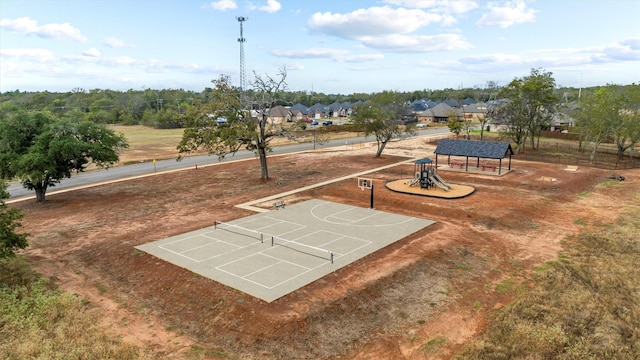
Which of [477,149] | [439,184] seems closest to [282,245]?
[439,184]

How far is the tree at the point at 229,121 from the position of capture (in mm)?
37969

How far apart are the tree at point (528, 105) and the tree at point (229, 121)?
35.0 metres

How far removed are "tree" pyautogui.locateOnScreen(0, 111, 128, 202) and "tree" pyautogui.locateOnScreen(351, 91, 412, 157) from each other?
31.9 m

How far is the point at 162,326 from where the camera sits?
577 inches

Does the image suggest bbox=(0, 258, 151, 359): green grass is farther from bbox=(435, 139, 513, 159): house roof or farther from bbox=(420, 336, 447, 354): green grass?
bbox=(435, 139, 513, 159): house roof

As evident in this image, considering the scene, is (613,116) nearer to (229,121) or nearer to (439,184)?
(439,184)

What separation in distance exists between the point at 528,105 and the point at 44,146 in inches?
2253

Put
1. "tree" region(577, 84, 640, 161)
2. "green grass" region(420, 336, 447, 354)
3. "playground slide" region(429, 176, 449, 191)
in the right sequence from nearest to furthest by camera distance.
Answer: "green grass" region(420, 336, 447, 354), "playground slide" region(429, 176, 449, 191), "tree" region(577, 84, 640, 161)

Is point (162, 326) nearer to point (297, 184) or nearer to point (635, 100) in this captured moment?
point (297, 184)

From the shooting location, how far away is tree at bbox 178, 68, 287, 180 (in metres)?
38.0

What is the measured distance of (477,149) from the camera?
42.2 m

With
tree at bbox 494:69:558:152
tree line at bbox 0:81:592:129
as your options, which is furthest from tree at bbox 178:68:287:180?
tree line at bbox 0:81:592:129

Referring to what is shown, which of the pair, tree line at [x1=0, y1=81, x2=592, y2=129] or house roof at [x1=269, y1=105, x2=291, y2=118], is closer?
tree line at [x1=0, y1=81, x2=592, y2=129]

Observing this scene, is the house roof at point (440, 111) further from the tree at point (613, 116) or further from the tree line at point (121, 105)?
the tree at point (613, 116)
